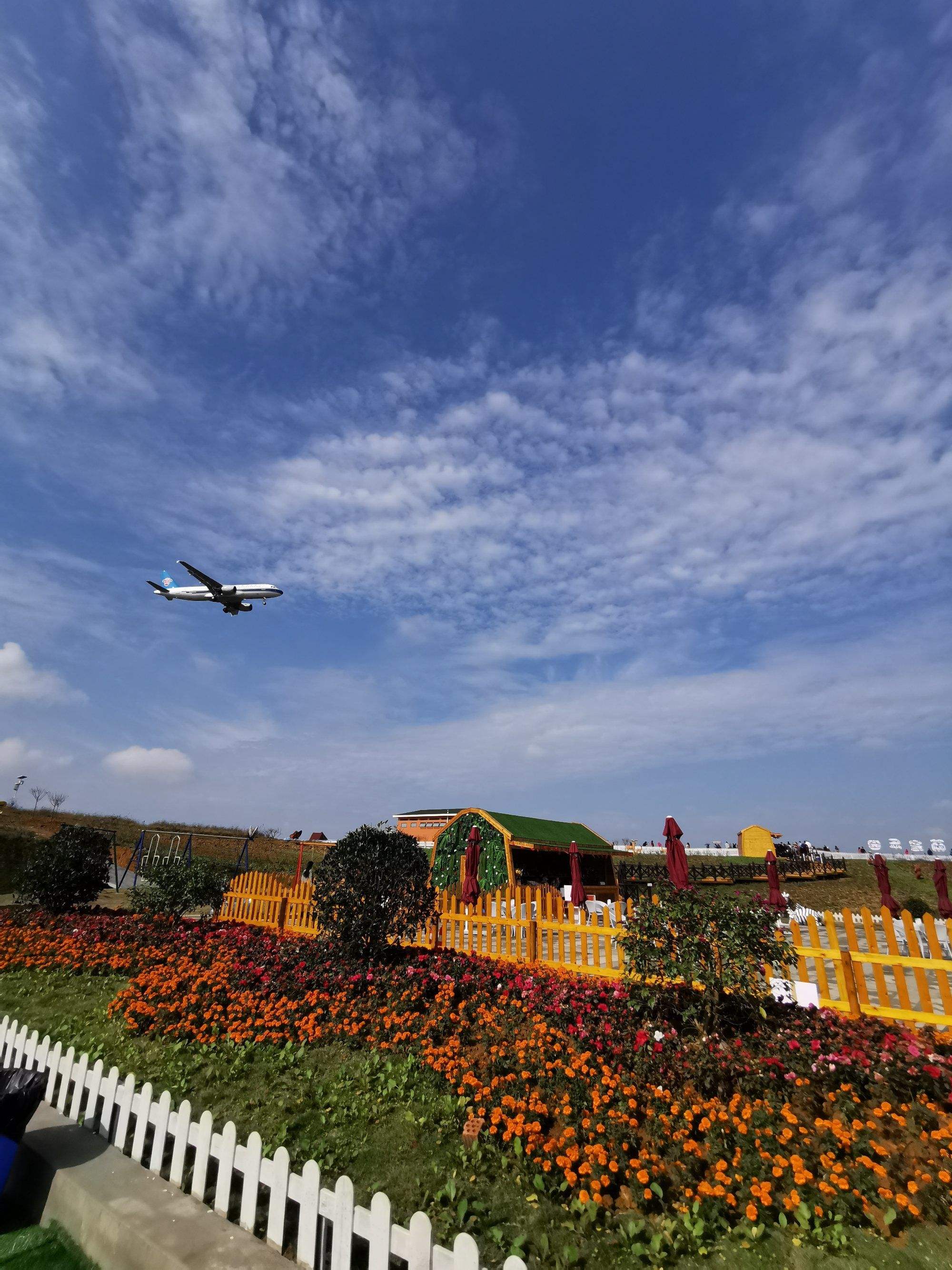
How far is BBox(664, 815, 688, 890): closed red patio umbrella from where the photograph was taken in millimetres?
11383

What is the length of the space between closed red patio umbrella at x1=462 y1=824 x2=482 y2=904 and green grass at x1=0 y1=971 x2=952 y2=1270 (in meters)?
5.66

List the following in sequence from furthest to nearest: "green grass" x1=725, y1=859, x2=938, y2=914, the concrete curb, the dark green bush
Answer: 1. "green grass" x1=725, y1=859, x2=938, y2=914
2. the dark green bush
3. the concrete curb

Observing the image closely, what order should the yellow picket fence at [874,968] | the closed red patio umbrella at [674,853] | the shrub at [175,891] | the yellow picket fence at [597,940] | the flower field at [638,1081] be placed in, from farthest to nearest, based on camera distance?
the shrub at [175,891] → the closed red patio umbrella at [674,853] → the yellow picket fence at [597,940] → the yellow picket fence at [874,968] → the flower field at [638,1081]

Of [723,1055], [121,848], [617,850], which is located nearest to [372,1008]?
[723,1055]

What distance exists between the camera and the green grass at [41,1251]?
3.64 meters

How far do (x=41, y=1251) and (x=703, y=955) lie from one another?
18.2 feet

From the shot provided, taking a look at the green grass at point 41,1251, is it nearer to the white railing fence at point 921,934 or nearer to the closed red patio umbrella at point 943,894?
the white railing fence at point 921,934

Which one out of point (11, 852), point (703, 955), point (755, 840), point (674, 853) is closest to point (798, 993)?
point (703, 955)

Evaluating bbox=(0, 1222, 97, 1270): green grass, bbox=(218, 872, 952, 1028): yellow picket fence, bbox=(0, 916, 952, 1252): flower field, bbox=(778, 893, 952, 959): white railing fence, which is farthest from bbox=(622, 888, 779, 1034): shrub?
bbox=(0, 1222, 97, 1270): green grass

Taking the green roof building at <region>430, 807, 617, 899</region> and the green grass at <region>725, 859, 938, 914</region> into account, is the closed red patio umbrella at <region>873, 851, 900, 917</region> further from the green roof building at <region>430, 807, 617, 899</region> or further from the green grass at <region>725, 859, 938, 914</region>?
the green grass at <region>725, 859, 938, 914</region>

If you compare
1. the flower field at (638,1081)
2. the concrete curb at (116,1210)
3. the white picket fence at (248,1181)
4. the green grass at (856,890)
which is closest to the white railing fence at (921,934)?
the flower field at (638,1081)

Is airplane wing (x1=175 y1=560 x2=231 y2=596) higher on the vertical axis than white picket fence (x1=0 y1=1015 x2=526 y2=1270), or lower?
higher

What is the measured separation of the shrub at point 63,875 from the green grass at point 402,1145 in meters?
7.91

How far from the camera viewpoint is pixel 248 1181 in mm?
3566
